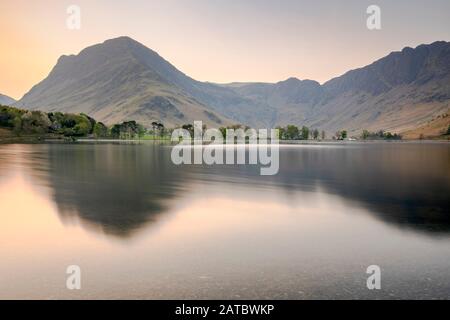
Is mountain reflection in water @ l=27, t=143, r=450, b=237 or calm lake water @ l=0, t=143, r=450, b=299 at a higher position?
mountain reflection in water @ l=27, t=143, r=450, b=237

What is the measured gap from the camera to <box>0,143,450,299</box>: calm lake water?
58.5 feet

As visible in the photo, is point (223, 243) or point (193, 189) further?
point (193, 189)

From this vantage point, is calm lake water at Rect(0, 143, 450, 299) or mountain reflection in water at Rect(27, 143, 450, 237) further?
mountain reflection in water at Rect(27, 143, 450, 237)

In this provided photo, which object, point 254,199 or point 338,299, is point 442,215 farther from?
point 338,299

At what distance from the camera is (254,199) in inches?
1763

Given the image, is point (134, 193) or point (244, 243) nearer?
point (244, 243)

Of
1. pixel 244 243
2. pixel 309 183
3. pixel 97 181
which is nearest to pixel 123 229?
pixel 244 243

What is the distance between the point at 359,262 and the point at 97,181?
46.1 meters

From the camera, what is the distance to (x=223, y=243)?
25734 mm

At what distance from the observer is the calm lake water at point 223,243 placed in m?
17.8

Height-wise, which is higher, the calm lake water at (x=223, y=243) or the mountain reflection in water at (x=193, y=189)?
the mountain reflection in water at (x=193, y=189)

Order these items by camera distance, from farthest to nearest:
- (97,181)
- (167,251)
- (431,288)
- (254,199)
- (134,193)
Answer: (97,181)
(134,193)
(254,199)
(167,251)
(431,288)

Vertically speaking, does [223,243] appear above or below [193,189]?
below

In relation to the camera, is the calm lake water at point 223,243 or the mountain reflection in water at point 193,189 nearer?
the calm lake water at point 223,243
